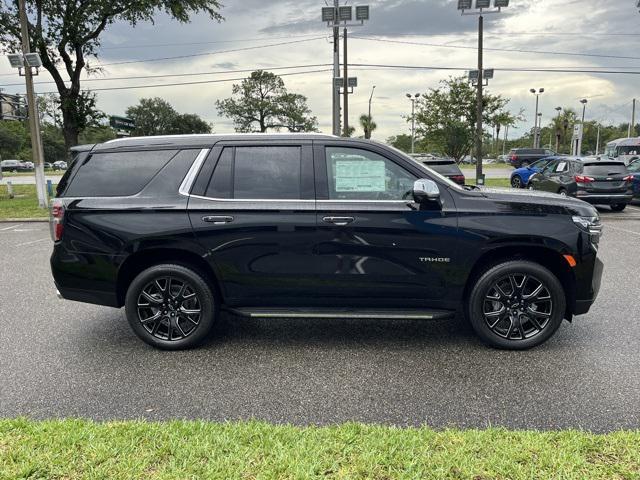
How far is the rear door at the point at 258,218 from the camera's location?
406cm

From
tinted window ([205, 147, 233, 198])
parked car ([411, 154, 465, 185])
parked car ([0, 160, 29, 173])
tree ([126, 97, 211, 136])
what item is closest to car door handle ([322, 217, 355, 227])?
tinted window ([205, 147, 233, 198])

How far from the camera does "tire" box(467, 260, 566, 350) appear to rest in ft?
13.3

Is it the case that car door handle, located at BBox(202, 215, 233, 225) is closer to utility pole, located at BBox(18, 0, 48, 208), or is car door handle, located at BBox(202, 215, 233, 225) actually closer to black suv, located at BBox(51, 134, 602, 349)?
black suv, located at BBox(51, 134, 602, 349)

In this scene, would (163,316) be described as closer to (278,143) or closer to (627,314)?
(278,143)

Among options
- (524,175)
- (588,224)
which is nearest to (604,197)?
(524,175)

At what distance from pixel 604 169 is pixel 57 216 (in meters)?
13.6

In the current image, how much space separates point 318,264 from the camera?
4082 mm

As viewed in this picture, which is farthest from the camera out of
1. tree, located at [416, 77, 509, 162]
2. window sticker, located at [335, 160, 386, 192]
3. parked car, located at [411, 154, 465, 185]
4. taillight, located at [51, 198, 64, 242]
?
tree, located at [416, 77, 509, 162]

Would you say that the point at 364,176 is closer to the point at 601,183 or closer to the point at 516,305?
the point at 516,305

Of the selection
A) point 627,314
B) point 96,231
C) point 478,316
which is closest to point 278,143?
point 96,231

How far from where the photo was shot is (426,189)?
384 cm

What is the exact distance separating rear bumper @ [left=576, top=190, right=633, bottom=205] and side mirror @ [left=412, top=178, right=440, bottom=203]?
11.0m

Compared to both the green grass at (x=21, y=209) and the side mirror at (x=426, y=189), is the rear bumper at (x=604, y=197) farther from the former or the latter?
the green grass at (x=21, y=209)

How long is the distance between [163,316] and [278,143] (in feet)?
5.97
